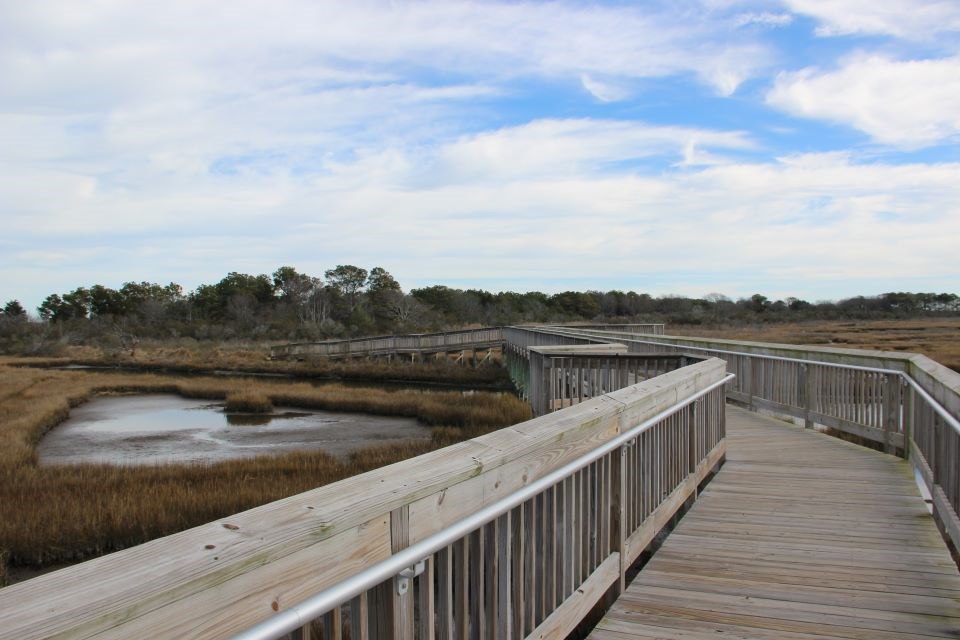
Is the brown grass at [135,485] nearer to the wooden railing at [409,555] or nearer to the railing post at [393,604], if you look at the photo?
the wooden railing at [409,555]

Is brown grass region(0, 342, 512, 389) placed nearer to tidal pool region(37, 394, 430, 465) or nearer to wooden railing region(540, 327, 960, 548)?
tidal pool region(37, 394, 430, 465)

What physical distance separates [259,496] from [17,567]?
3433 mm

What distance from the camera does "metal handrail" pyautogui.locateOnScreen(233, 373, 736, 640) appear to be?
159 centimetres

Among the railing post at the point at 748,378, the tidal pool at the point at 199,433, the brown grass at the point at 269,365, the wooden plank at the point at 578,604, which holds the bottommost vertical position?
the tidal pool at the point at 199,433

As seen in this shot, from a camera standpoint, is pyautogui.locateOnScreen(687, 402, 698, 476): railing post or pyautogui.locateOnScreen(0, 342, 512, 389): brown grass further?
pyautogui.locateOnScreen(0, 342, 512, 389): brown grass

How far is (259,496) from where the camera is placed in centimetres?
1182

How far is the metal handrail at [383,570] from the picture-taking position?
1.59 meters

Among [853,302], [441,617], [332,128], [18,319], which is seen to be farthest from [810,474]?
[853,302]

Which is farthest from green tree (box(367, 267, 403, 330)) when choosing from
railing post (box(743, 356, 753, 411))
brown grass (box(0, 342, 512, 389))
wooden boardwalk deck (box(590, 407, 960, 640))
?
wooden boardwalk deck (box(590, 407, 960, 640))

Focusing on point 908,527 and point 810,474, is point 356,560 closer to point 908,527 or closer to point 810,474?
point 908,527

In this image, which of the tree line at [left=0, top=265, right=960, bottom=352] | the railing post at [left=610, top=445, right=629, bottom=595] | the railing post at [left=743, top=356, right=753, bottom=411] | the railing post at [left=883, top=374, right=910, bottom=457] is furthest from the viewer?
the tree line at [left=0, top=265, right=960, bottom=352]

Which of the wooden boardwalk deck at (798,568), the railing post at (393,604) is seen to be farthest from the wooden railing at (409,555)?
the wooden boardwalk deck at (798,568)

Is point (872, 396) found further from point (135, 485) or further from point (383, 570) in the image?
point (135, 485)

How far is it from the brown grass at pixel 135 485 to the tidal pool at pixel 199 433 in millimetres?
1065
